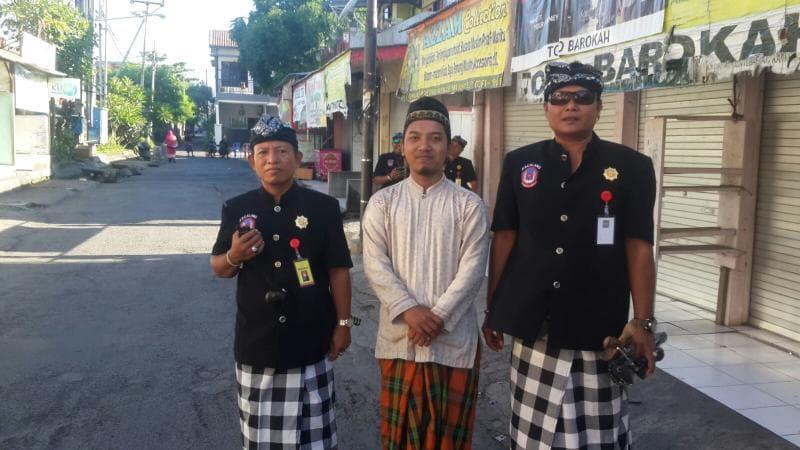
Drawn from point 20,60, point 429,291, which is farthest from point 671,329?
point 20,60

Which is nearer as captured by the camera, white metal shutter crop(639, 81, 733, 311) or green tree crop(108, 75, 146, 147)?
white metal shutter crop(639, 81, 733, 311)

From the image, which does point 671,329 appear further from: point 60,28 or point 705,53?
point 60,28

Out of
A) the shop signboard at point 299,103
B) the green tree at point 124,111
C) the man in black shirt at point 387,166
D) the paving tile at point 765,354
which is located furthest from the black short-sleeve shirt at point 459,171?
the green tree at point 124,111

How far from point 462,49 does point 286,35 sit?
81.2 feet

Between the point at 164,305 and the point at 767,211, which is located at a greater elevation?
the point at 767,211

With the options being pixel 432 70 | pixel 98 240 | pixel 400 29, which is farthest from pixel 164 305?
pixel 400 29

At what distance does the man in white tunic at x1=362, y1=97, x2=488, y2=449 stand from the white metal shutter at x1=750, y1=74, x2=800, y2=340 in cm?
386

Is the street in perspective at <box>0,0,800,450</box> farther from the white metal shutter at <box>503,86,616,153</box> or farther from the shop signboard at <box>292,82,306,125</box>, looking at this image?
the shop signboard at <box>292,82,306,125</box>

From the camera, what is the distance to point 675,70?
17.3 feet

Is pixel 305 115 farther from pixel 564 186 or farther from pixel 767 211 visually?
pixel 564 186

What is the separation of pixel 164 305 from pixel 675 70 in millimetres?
5009

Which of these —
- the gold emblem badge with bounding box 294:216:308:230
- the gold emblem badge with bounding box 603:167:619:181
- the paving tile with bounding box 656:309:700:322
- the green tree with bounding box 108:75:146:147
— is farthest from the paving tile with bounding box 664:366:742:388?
the green tree with bounding box 108:75:146:147

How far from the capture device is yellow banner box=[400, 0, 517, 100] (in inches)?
349

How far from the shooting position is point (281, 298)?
282 cm
